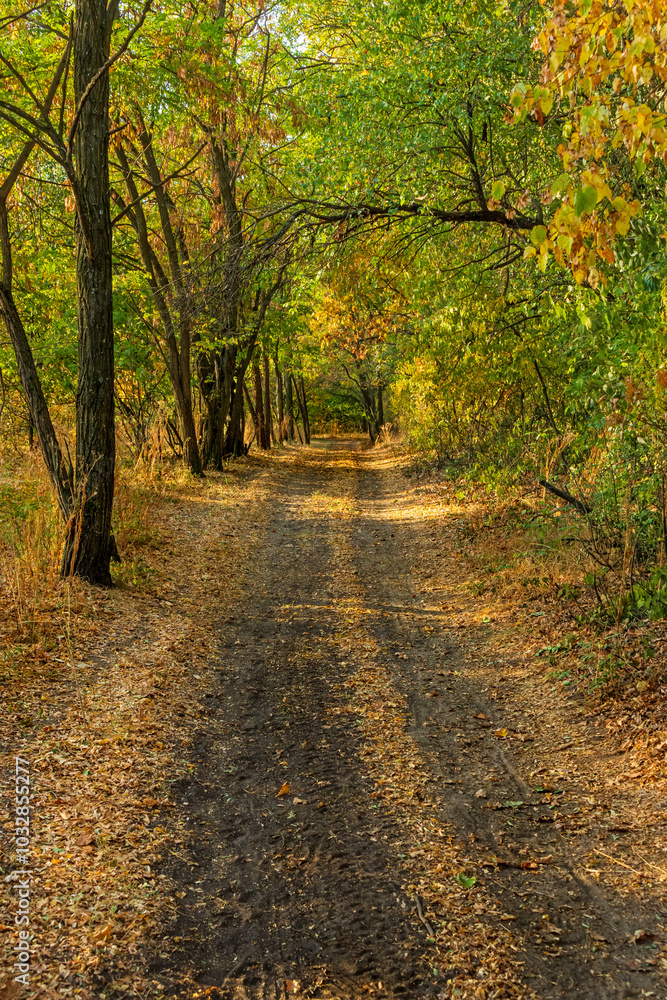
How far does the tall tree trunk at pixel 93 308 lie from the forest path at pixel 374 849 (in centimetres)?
185

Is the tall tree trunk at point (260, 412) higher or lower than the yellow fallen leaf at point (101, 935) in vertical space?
higher

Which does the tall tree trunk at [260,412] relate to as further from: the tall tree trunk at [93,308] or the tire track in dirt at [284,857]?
the tire track in dirt at [284,857]

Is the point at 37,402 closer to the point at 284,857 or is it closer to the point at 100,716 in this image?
the point at 100,716

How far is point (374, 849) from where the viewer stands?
3.82 metres

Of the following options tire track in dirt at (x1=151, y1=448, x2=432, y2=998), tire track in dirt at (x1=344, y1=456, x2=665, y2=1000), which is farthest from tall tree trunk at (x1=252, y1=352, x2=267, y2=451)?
tire track in dirt at (x1=151, y1=448, x2=432, y2=998)

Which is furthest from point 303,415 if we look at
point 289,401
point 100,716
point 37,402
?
point 100,716

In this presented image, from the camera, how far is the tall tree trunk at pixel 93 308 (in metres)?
7.02

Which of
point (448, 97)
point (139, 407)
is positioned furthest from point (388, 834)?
point (139, 407)

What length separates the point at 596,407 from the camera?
254 inches

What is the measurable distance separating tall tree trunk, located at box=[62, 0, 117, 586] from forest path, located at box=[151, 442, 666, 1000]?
6.07ft

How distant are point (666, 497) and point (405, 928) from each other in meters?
3.58

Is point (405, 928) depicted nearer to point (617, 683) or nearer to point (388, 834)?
point (388, 834)

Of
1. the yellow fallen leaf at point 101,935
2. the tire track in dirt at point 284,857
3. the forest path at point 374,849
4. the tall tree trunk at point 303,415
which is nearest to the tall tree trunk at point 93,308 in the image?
the forest path at point 374,849

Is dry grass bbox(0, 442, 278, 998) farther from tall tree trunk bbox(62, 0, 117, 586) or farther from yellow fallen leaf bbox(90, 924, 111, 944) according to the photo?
tall tree trunk bbox(62, 0, 117, 586)
